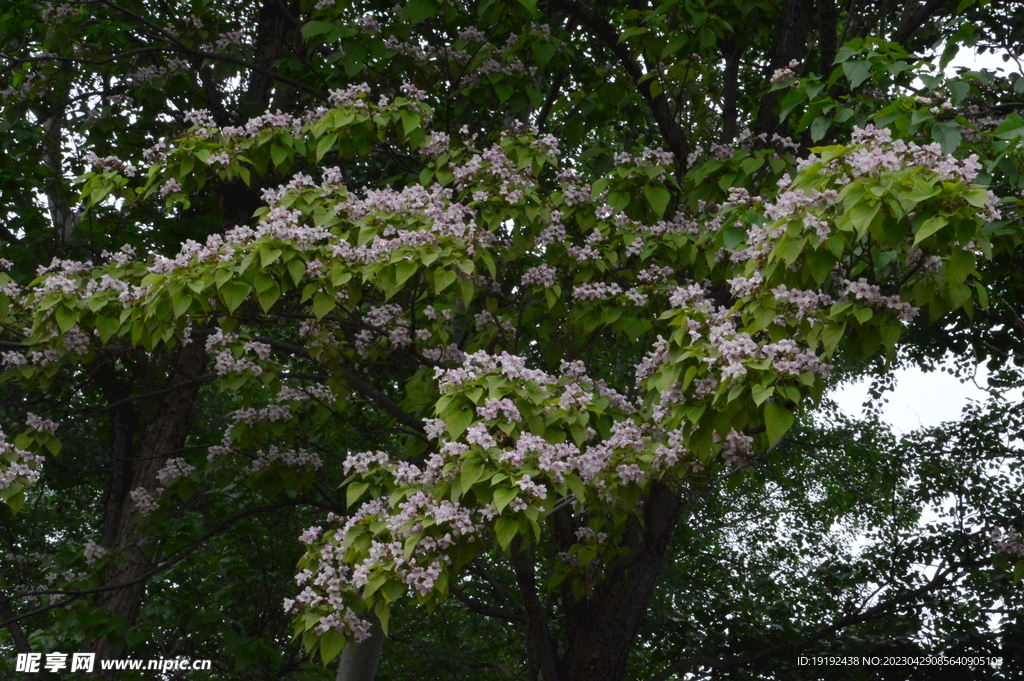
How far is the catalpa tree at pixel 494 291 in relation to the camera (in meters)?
3.94

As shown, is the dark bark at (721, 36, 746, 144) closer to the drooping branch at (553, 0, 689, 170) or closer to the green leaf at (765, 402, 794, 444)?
the drooping branch at (553, 0, 689, 170)

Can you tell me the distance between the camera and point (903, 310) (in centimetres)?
392

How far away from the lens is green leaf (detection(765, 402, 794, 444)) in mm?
3576

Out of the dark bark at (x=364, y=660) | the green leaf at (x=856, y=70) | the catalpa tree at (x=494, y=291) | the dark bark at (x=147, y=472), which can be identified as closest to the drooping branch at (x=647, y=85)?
the catalpa tree at (x=494, y=291)

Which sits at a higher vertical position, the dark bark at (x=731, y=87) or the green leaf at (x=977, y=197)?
the dark bark at (x=731, y=87)

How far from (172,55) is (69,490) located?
429cm

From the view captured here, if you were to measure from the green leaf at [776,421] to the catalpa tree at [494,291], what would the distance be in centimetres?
2

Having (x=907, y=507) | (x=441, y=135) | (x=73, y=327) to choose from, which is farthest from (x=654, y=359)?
(x=907, y=507)

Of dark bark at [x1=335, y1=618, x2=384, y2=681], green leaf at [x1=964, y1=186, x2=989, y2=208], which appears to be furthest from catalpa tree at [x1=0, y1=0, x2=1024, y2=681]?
dark bark at [x1=335, y1=618, x2=384, y2=681]

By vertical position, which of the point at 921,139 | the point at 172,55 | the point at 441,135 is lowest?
the point at 921,139

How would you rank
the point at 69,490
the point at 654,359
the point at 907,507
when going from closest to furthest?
the point at 654,359 → the point at 69,490 → the point at 907,507

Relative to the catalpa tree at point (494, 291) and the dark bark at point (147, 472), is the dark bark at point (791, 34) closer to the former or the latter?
the catalpa tree at point (494, 291)

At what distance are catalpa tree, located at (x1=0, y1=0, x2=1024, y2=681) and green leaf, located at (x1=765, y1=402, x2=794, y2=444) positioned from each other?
2cm

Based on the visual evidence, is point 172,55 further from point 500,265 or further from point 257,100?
point 500,265
